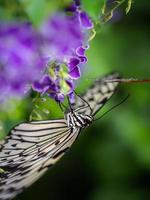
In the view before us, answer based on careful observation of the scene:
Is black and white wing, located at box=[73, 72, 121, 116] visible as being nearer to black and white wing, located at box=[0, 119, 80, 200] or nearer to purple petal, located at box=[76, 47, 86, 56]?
black and white wing, located at box=[0, 119, 80, 200]

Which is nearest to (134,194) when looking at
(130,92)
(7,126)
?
(130,92)

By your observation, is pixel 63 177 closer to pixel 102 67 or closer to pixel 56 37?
pixel 102 67

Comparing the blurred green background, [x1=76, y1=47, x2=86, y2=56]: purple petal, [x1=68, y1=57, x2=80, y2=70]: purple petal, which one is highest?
the blurred green background

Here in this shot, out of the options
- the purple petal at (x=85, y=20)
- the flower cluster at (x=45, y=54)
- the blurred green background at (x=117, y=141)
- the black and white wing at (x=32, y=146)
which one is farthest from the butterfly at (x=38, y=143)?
the blurred green background at (x=117, y=141)

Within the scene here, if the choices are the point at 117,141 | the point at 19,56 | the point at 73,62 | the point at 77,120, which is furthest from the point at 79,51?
the point at 117,141

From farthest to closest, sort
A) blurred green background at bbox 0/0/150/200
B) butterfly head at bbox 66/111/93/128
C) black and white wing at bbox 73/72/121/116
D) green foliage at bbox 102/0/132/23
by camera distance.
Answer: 1. blurred green background at bbox 0/0/150/200
2. black and white wing at bbox 73/72/121/116
3. butterfly head at bbox 66/111/93/128
4. green foliage at bbox 102/0/132/23

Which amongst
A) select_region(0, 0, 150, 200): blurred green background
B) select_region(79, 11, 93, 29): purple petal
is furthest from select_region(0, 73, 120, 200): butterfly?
select_region(0, 0, 150, 200): blurred green background

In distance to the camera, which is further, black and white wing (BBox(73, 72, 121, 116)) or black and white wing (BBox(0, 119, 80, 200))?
black and white wing (BBox(73, 72, 121, 116))
